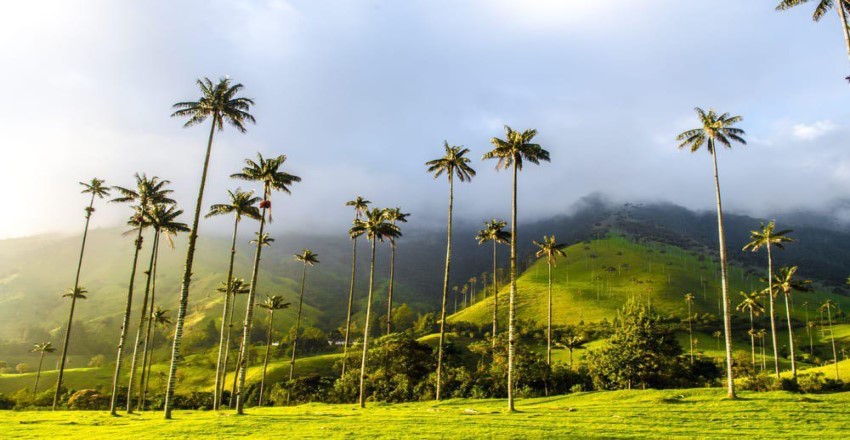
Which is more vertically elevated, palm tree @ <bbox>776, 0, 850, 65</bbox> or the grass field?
palm tree @ <bbox>776, 0, 850, 65</bbox>

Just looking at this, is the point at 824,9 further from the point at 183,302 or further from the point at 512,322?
the point at 183,302

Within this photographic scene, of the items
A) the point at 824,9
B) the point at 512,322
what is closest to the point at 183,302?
the point at 512,322

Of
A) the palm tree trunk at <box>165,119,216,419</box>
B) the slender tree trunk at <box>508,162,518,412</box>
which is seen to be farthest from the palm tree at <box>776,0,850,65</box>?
the palm tree trunk at <box>165,119,216,419</box>

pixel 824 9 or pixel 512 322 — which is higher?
pixel 824 9

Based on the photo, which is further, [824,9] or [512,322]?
[512,322]

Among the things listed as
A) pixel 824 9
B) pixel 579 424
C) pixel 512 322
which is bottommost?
pixel 579 424

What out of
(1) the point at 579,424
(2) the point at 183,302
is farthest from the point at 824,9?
(2) the point at 183,302

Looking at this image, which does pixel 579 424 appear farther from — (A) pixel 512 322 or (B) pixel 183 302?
(B) pixel 183 302

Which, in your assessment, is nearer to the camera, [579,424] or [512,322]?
[579,424]

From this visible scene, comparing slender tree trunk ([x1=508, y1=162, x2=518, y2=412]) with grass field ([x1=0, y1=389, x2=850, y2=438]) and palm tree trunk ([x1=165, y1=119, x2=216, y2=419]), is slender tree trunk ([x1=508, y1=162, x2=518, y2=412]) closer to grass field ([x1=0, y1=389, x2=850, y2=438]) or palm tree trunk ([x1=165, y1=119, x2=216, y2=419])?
grass field ([x1=0, y1=389, x2=850, y2=438])

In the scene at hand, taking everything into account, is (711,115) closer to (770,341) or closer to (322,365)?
(322,365)

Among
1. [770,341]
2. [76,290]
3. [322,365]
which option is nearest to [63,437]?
[76,290]

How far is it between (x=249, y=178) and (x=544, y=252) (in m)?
55.7

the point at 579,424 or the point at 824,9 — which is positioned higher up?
the point at 824,9
